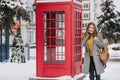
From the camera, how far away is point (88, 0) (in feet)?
270

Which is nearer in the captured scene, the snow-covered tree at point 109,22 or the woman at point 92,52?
the woman at point 92,52

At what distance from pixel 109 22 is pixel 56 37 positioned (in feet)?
88.2

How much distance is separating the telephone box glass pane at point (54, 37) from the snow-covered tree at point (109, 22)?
26697 millimetres

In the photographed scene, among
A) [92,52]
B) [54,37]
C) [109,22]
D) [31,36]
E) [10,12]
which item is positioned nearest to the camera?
[92,52]

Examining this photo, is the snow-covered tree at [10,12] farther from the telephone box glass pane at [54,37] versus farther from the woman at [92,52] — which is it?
the telephone box glass pane at [54,37]

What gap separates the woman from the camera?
31.3 ft

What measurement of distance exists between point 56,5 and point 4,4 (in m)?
2.69

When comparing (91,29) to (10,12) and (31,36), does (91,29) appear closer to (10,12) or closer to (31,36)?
(10,12)

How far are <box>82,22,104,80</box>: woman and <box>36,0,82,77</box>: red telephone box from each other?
2584 millimetres

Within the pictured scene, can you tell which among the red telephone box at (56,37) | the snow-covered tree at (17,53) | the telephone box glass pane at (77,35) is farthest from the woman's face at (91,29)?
the snow-covered tree at (17,53)

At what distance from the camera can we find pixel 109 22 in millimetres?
38906

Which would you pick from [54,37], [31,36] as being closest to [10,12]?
[54,37]

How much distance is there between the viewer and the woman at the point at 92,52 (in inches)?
376

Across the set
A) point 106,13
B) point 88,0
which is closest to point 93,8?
point 88,0
